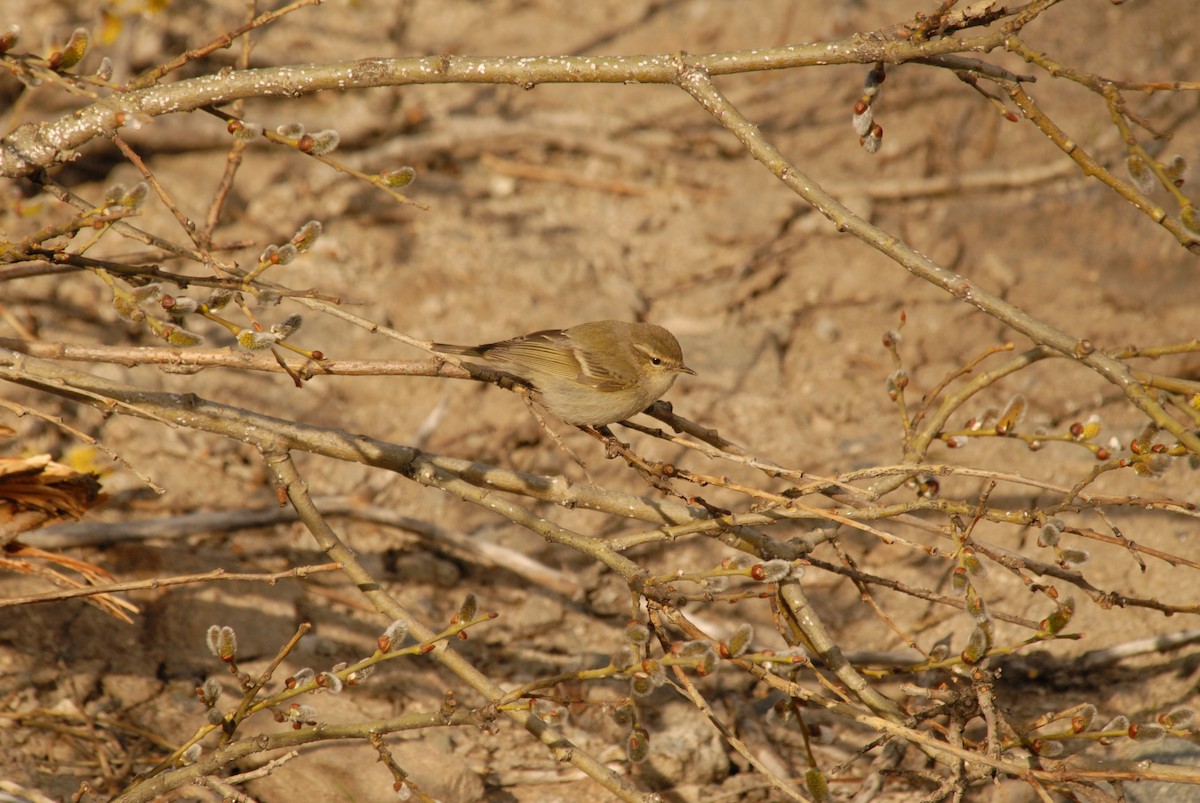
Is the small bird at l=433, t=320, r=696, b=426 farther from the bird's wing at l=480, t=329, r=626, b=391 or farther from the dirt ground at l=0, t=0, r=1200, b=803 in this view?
the dirt ground at l=0, t=0, r=1200, b=803

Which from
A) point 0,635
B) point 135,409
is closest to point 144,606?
point 0,635

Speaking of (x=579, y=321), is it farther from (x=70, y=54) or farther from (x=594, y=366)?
(x=70, y=54)

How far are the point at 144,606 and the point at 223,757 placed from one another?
1.71 meters

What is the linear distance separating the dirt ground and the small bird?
32.9 inches

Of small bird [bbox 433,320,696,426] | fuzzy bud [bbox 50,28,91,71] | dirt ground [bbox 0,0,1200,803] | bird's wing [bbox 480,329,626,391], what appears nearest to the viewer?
fuzzy bud [bbox 50,28,91,71]

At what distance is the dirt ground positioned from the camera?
177 inches

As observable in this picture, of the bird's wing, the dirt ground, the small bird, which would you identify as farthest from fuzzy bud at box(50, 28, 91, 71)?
the dirt ground

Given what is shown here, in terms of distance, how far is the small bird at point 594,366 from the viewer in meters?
4.69

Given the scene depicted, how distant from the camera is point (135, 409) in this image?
3434 mm

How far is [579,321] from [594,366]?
1.71 meters

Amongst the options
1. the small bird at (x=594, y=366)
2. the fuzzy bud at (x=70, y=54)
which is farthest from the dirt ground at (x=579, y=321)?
the fuzzy bud at (x=70, y=54)

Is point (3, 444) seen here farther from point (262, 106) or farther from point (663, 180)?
point (663, 180)

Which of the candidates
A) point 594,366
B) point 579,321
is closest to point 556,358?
point 594,366

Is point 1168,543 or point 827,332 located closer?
point 1168,543
